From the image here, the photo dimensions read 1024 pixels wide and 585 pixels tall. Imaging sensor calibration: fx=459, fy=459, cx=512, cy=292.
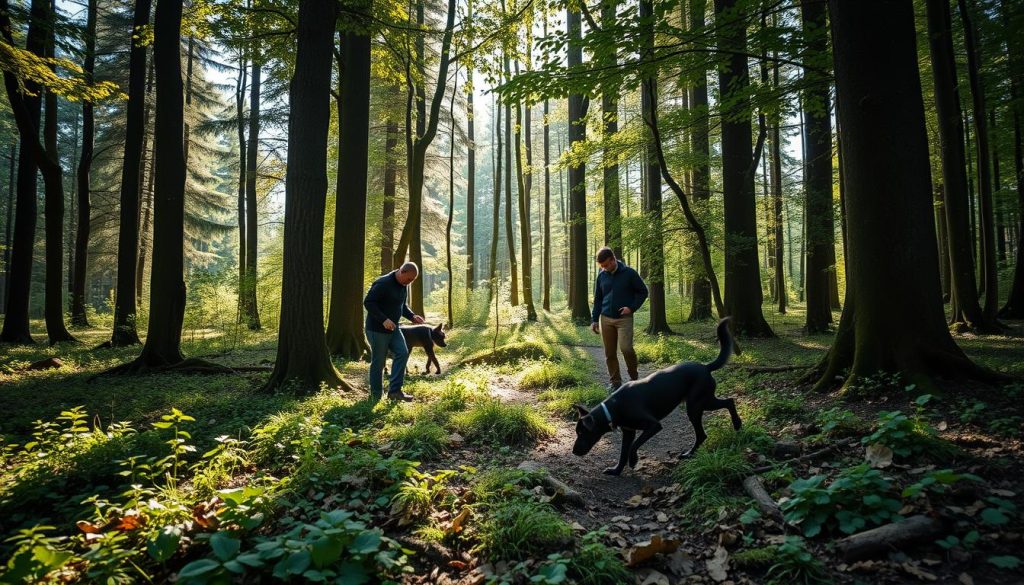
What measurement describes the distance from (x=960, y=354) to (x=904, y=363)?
0.57 meters

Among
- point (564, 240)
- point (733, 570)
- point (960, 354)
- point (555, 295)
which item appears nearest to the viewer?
point (733, 570)

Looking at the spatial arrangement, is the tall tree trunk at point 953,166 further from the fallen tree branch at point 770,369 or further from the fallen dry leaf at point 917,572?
the fallen dry leaf at point 917,572

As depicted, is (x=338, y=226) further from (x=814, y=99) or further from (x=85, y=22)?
(x=85, y=22)

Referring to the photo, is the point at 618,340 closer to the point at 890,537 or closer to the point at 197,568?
the point at 890,537

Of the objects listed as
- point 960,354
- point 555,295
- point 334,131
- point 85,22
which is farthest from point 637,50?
point 555,295

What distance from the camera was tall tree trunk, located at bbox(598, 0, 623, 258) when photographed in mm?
6430

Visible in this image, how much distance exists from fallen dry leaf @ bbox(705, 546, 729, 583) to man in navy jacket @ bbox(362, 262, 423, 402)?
5.03 meters

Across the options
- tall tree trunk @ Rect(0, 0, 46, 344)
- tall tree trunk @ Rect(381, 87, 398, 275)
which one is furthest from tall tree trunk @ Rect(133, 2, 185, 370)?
tall tree trunk @ Rect(381, 87, 398, 275)

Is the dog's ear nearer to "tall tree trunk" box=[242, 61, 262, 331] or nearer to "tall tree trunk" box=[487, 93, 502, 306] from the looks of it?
"tall tree trunk" box=[487, 93, 502, 306]

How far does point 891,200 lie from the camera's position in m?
4.99

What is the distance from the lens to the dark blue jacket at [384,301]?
6965 millimetres

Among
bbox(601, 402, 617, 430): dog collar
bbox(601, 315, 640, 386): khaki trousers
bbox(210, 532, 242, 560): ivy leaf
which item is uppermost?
bbox(601, 315, 640, 386): khaki trousers

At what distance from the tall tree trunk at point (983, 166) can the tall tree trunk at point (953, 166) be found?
270 mm

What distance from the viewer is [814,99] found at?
764cm
